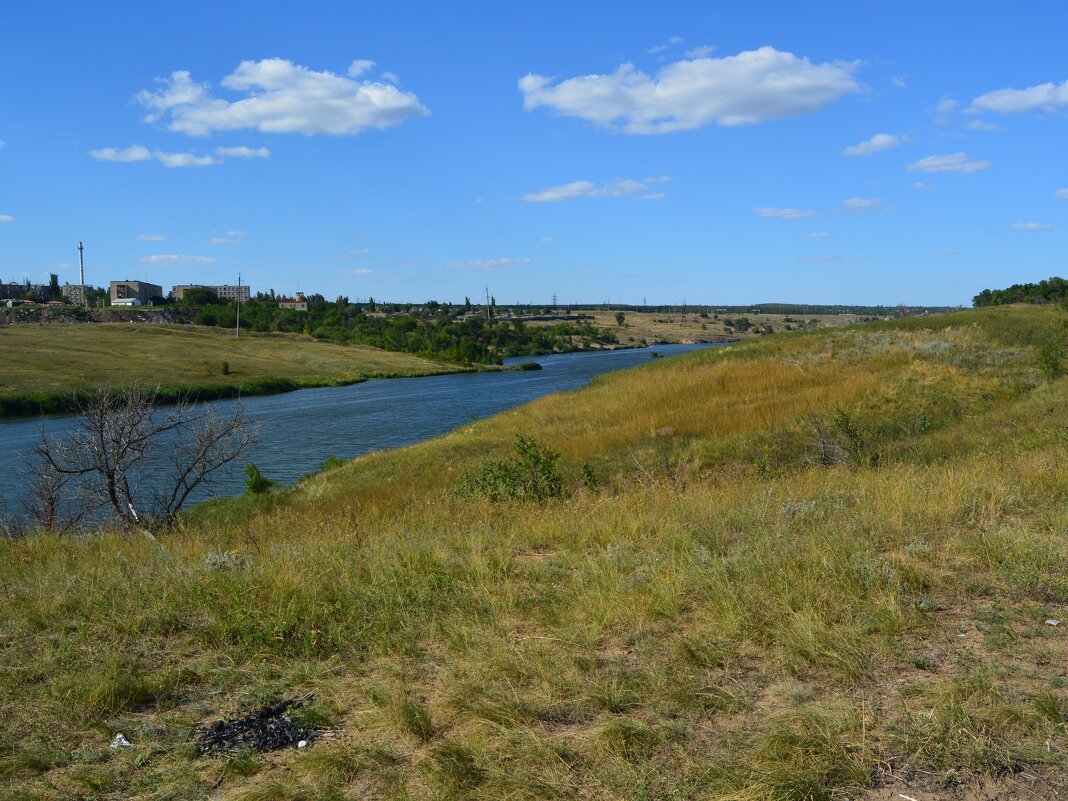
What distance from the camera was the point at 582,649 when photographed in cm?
457

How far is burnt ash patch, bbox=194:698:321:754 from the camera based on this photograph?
3.84m

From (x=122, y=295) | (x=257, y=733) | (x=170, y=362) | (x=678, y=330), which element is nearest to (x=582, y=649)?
(x=257, y=733)

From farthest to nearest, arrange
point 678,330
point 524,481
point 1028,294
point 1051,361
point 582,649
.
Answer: point 678,330 → point 1028,294 → point 1051,361 → point 524,481 → point 582,649

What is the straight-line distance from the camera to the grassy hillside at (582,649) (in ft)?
11.3

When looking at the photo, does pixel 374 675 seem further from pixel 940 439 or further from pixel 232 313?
pixel 232 313

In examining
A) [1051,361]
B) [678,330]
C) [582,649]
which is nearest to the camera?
[582,649]

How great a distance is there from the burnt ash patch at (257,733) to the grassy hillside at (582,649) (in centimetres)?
9

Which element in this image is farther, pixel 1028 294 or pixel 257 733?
pixel 1028 294

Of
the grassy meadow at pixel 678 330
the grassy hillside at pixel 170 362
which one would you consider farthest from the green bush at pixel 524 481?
the grassy meadow at pixel 678 330

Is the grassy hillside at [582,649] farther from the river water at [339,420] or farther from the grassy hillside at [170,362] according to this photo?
the grassy hillside at [170,362]

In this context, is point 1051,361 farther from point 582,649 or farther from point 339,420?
point 339,420

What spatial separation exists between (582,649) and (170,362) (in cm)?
7534

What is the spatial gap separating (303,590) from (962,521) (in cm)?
524

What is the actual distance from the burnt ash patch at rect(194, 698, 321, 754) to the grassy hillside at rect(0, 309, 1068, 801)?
93 mm
